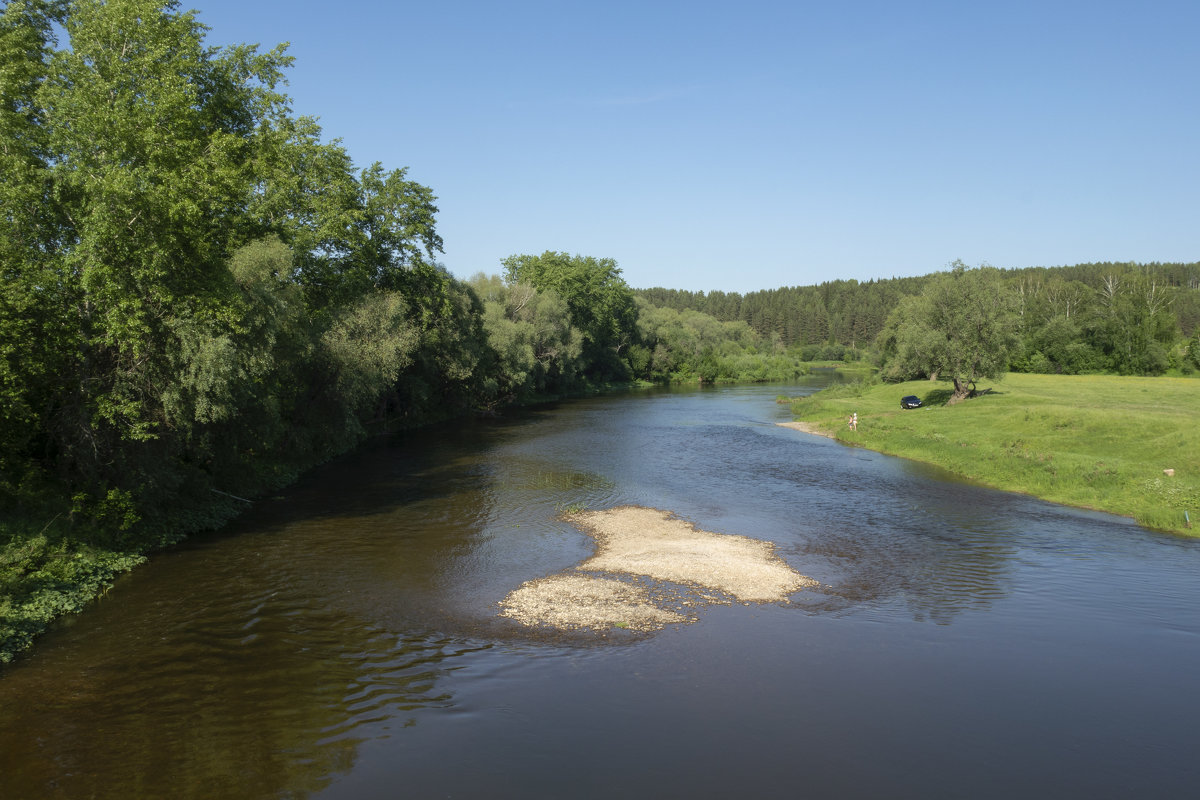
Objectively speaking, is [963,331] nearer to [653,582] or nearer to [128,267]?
[653,582]

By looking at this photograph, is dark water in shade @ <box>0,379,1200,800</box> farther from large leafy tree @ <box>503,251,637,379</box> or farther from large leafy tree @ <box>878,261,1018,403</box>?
large leafy tree @ <box>503,251,637,379</box>

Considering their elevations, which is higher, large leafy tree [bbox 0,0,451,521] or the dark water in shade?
large leafy tree [bbox 0,0,451,521]

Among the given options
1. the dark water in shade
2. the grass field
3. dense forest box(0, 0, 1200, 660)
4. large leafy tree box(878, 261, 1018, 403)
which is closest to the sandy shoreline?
the grass field

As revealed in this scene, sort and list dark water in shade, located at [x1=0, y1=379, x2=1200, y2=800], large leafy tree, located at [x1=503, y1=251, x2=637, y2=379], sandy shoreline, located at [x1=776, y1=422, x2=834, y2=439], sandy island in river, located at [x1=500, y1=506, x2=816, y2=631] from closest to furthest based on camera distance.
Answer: dark water in shade, located at [x1=0, y1=379, x2=1200, y2=800], sandy island in river, located at [x1=500, y1=506, x2=816, y2=631], sandy shoreline, located at [x1=776, y1=422, x2=834, y2=439], large leafy tree, located at [x1=503, y1=251, x2=637, y2=379]

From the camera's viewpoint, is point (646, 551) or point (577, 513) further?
point (577, 513)

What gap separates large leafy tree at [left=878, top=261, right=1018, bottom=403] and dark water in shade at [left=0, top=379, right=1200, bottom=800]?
32.6 m

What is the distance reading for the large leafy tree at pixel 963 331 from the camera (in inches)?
2274

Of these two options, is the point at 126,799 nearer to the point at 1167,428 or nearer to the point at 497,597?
the point at 497,597

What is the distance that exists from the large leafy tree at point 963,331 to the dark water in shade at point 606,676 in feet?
107

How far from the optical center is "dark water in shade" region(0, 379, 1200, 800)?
11.8m

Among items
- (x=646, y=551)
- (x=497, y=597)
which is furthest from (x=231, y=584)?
(x=646, y=551)

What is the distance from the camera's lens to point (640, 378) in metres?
122

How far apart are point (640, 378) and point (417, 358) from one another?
70375 millimetres

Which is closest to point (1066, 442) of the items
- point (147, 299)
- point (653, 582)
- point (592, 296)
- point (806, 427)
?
point (806, 427)
